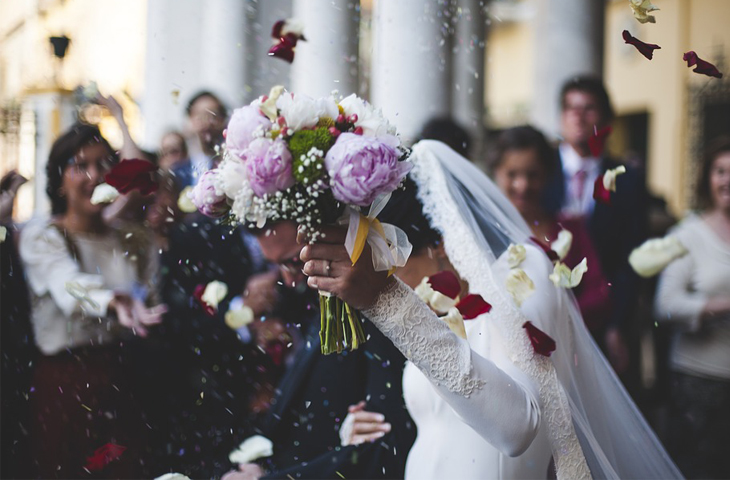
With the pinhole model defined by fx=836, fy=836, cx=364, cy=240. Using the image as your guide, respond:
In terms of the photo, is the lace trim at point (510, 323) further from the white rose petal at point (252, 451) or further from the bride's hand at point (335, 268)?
the white rose petal at point (252, 451)

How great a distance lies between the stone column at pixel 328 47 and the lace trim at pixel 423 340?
165cm

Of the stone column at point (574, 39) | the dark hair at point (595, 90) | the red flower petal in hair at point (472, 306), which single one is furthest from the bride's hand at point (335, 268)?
the stone column at point (574, 39)

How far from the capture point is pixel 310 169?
1.85 m

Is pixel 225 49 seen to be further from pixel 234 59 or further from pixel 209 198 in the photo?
pixel 209 198

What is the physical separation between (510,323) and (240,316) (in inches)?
68.5

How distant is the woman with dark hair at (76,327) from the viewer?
3.86 m

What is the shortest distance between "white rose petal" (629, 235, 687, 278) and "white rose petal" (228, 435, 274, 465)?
215 cm

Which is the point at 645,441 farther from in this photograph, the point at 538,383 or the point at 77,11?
the point at 77,11

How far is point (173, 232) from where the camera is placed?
4.38 metres

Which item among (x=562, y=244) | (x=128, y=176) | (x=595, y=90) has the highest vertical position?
(x=128, y=176)

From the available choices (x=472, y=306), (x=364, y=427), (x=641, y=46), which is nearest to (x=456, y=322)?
(x=472, y=306)

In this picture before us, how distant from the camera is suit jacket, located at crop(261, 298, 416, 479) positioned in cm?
276

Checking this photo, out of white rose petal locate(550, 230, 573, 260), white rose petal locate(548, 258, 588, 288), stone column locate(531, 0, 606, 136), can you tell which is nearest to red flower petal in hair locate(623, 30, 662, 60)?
white rose petal locate(548, 258, 588, 288)

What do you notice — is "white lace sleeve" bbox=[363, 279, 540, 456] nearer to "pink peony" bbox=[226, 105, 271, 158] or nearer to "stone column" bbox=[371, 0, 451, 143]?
"pink peony" bbox=[226, 105, 271, 158]
